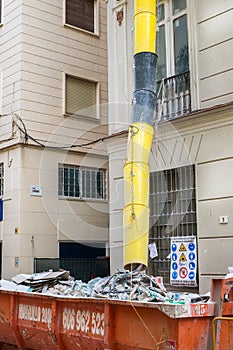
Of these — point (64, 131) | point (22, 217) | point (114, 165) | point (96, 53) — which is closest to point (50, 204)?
point (22, 217)

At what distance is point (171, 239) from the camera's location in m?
11.3

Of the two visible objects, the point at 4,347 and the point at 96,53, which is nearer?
the point at 4,347

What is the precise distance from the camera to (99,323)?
6.84m

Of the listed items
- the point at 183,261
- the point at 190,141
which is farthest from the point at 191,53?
the point at 183,261

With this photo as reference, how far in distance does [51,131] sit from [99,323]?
1064 centimetres

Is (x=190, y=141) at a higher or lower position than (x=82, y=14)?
lower

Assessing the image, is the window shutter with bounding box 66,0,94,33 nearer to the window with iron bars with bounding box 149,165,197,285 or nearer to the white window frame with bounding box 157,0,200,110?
the white window frame with bounding box 157,0,200,110

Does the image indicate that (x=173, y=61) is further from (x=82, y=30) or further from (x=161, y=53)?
(x=82, y=30)

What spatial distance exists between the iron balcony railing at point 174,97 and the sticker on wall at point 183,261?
2.81 m

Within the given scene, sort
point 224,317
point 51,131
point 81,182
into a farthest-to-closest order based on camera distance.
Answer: point 81,182 → point 51,131 → point 224,317

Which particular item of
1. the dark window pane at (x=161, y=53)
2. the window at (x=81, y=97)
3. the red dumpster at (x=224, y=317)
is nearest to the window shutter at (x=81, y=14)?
the window at (x=81, y=97)

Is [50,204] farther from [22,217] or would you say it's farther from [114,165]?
[114,165]

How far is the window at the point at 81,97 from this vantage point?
57.0ft

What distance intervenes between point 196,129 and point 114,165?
269 centimetres
